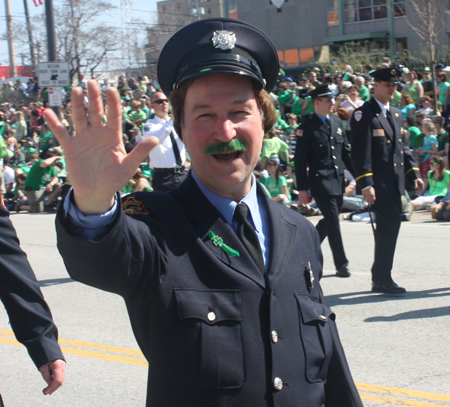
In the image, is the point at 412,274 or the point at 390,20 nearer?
the point at 412,274

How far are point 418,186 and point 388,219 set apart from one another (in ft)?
1.77

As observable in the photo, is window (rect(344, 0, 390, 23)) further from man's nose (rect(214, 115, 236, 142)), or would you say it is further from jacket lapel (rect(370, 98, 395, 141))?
man's nose (rect(214, 115, 236, 142))

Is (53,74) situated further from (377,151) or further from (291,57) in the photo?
(291,57)

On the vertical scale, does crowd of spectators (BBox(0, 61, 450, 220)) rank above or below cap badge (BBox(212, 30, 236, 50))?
below

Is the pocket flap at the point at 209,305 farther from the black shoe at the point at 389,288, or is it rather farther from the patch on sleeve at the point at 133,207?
the black shoe at the point at 389,288

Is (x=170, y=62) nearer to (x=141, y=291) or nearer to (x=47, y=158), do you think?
(x=141, y=291)

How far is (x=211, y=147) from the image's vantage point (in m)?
1.78

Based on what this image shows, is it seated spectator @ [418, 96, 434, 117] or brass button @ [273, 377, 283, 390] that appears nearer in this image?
brass button @ [273, 377, 283, 390]

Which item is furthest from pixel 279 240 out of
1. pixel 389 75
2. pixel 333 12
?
pixel 333 12

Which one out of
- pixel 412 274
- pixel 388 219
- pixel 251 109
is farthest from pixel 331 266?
pixel 251 109

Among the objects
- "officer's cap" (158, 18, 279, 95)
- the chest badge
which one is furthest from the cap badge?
the chest badge

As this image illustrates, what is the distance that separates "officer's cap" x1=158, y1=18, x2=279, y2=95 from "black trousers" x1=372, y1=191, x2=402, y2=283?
4217 millimetres

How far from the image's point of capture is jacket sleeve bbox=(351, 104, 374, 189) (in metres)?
5.95

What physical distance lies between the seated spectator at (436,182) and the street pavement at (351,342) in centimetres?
330
